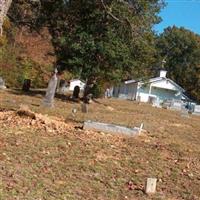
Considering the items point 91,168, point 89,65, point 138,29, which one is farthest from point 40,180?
point 89,65

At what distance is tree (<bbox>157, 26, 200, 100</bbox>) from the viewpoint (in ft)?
315

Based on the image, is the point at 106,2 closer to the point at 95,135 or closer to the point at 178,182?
the point at 95,135

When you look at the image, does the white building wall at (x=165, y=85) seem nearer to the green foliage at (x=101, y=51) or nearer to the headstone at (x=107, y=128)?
the green foliage at (x=101, y=51)

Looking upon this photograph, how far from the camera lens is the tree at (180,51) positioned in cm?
9588

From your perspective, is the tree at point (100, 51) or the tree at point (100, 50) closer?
the tree at point (100, 50)

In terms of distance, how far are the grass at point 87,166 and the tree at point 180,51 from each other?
80131 millimetres

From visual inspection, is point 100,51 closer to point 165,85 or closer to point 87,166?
point 87,166

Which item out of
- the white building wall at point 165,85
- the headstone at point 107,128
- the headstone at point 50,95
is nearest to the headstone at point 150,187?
the headstone at point 107,128

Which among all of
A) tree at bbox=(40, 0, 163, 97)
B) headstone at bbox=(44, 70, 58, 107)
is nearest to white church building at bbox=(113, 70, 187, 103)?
tree at bbox=(40, 0, 163, 97)

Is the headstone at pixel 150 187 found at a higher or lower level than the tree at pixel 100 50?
lower

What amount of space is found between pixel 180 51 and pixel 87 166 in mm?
96176

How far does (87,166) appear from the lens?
916cm

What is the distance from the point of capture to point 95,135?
12.0m

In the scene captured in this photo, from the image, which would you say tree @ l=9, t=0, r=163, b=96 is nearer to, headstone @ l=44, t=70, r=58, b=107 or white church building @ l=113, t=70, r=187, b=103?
headstone @ l=44, t=70, r=58, b=107
